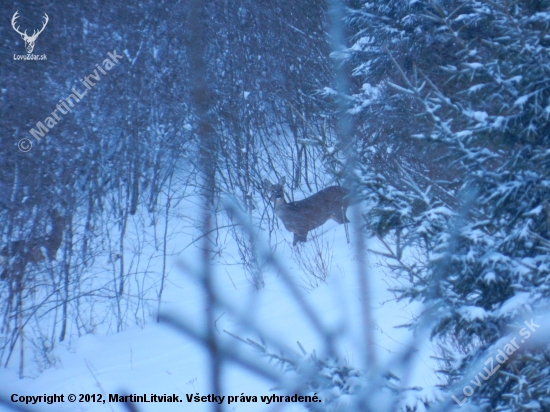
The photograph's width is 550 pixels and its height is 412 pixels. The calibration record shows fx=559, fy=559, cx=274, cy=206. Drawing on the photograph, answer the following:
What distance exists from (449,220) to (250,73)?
10.4 m

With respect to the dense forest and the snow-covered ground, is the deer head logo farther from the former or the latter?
the snow-covered ground

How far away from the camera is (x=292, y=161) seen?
1205 centimetres

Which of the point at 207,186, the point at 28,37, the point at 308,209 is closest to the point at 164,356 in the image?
the point at 207,186

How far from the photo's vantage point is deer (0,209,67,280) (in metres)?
6.11

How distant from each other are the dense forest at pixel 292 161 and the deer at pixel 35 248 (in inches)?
0.9

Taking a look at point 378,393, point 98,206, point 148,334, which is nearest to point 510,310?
point 378,393

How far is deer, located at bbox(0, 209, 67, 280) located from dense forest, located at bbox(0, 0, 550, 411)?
24 millimetres

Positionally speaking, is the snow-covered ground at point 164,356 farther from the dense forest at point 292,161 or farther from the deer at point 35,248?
the deer at point 35,248

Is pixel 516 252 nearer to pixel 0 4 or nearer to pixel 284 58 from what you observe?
pixel 0 4

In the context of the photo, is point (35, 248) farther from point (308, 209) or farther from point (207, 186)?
point (207, 186)

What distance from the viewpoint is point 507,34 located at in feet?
6.73

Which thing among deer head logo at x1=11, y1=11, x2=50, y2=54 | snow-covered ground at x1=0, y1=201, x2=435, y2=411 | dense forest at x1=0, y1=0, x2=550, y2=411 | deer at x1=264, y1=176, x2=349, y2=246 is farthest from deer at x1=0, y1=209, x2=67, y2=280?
deer at x1=264, y1=176, x2=349, y2=246

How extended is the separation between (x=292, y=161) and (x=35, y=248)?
664 cm

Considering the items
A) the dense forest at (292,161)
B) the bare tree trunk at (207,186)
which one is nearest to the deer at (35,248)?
the dense forest at (292,161)
